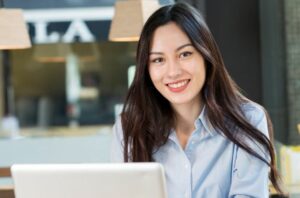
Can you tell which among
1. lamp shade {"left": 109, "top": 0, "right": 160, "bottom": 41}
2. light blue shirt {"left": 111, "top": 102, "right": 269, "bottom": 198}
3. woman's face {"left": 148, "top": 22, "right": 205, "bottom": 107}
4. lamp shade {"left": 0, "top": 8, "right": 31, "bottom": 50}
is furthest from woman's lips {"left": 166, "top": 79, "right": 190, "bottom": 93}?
lamp shade {"left": 0, "top": 8, "right": 31, "bottom": 50}

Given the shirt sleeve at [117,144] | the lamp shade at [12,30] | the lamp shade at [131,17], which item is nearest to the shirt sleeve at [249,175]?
the shirt sleeve at [117,144]

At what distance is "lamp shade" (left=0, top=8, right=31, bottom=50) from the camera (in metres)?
3.17

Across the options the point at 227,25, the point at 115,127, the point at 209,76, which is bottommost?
the point at 115,127

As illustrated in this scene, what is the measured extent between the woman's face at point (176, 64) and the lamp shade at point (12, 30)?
6.05 ft

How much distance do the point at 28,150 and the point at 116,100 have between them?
3.89m

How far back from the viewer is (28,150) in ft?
12.4

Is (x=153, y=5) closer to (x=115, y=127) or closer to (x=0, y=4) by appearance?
(x=0, y=4)

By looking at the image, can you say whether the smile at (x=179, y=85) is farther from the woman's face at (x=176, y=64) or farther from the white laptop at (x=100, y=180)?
the white laptop at (x=100, y=180)

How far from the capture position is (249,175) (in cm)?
146

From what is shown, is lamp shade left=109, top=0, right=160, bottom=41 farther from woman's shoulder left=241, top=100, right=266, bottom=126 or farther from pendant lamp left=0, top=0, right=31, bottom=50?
woman's shoulder left=241, top=100, right=266, bottom=126

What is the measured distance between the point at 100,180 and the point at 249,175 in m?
0.53

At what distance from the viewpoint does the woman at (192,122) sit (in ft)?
4.82

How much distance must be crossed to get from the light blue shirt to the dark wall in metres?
1.52

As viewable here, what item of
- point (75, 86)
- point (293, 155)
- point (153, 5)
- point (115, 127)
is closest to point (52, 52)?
point (75, 86)
